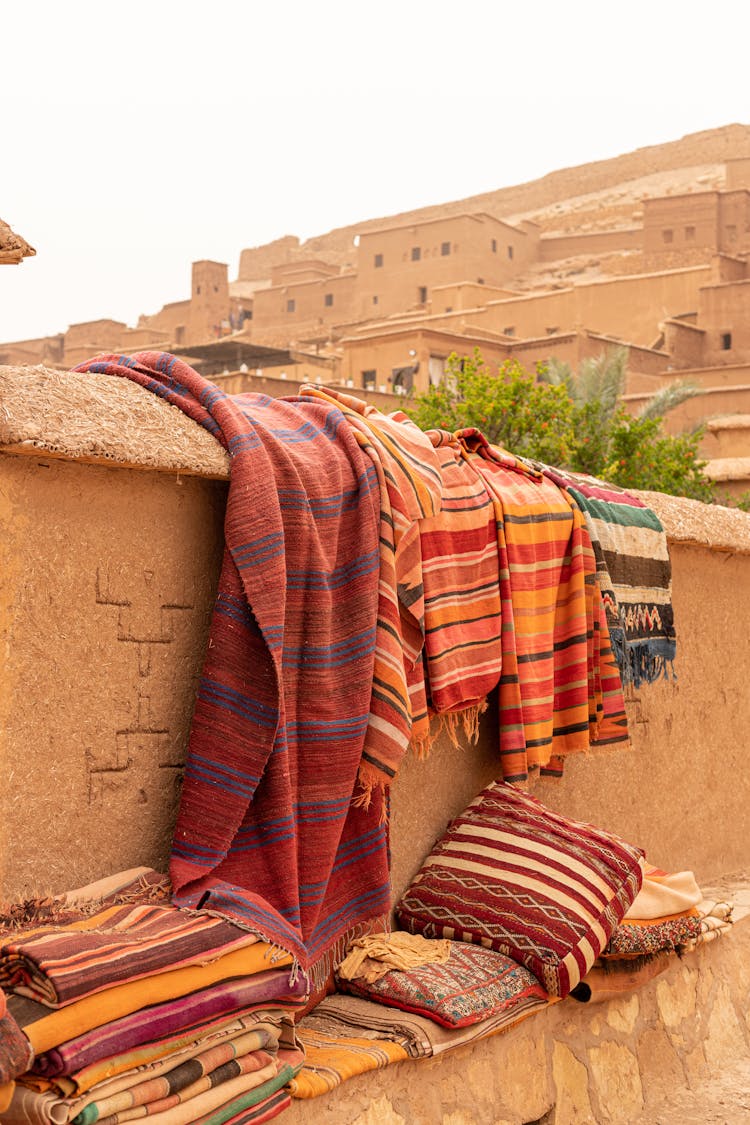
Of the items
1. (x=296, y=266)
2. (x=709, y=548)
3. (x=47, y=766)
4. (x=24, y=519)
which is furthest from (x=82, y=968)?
(x=296, y=266)

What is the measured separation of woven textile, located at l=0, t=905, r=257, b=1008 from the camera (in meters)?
2.19

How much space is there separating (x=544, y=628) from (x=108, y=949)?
187 cm

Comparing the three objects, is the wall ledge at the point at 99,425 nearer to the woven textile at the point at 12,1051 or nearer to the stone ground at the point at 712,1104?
the woven textile at the point at 12,1051

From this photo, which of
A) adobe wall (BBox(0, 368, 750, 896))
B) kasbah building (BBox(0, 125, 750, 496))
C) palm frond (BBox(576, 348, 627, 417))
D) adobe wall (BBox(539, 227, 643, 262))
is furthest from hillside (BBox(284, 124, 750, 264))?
adobe wall (BBox(0, 368, 750, 896))

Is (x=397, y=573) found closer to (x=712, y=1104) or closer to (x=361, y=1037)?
(x=361, y=1037)

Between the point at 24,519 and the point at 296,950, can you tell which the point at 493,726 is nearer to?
the point at 296,950

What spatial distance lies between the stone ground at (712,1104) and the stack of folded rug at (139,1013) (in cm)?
169

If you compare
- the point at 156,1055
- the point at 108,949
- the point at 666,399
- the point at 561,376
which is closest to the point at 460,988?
the point at 156,1055

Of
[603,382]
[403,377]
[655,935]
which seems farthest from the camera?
[403,377]

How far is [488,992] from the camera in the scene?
317 centimetres

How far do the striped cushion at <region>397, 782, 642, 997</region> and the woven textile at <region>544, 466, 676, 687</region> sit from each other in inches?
27.6

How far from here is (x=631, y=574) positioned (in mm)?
4230

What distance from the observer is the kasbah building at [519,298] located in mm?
30344

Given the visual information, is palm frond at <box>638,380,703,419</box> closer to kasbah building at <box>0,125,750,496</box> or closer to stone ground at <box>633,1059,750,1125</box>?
kasbah building at <box>0,125,750,496</box>
